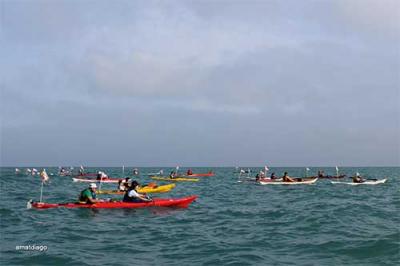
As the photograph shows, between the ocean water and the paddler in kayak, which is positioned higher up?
the paddler in kayak

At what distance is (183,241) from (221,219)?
584cm

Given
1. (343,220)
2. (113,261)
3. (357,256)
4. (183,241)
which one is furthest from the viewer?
(343,220)

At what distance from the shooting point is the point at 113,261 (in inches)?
515

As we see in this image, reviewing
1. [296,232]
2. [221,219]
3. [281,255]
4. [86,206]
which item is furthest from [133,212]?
[281,255]

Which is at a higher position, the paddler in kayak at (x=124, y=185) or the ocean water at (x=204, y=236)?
the paddler in kayak at (x=124, y=185)

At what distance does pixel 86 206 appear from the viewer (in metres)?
24.9

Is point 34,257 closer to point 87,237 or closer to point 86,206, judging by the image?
point 87,237

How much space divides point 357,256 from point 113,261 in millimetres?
7799

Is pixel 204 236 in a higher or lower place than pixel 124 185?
lower

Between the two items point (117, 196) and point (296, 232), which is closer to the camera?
point (296, 232)

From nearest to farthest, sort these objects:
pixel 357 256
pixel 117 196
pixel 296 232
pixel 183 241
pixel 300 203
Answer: pixel 357 256 < pixel 183 241 < pixel 296 232 < pixel 300 203 < pixel 117 196

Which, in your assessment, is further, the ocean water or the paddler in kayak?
the paddler in kayak

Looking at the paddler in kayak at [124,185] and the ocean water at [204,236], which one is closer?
the ocean water at [204,236]

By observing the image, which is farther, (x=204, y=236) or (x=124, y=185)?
(x=124, y=185)
